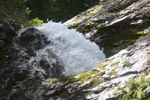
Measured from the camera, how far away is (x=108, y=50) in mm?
12477

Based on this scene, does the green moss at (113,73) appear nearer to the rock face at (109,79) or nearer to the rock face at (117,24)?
the rock face at (109,79)

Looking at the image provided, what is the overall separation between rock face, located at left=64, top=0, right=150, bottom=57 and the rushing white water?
1.84ft

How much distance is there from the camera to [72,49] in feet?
43.1

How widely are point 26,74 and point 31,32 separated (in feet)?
12.9

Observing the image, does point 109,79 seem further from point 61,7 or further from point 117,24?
point 61,7

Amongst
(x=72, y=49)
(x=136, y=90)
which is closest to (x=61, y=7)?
(x=72, y=49)

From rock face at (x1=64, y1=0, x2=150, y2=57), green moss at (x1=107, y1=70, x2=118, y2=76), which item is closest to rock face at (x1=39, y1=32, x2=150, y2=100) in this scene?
green moss at (x1=107, y1=70, x2=118, y2=76)

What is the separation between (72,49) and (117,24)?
310 centimetres

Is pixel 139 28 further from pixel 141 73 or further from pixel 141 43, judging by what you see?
pixel 141 73

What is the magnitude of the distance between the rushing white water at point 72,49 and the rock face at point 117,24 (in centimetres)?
56

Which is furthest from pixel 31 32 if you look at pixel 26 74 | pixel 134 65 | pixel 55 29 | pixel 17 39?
pixel 134 65

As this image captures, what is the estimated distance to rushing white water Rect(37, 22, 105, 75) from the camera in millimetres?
11398

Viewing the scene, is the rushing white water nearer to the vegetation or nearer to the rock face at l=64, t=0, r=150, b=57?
the rock face at l=64, t=0, r=150, b=57

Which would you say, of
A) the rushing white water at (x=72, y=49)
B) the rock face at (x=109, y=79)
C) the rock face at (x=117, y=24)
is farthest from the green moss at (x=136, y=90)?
the rock face at (x=117, y=24)
